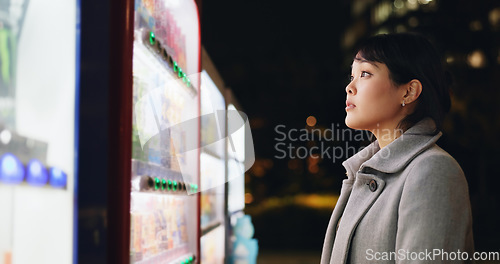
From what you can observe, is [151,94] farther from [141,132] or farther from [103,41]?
[103,41]

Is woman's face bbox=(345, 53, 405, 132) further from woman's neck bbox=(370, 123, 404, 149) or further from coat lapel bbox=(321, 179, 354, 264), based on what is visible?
coat lapel bbox=(321, 179, 354, 264)

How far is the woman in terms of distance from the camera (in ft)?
5.53

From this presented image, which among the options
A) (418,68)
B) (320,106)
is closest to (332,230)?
(418,68)

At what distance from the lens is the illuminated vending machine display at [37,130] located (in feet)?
→ 4.35

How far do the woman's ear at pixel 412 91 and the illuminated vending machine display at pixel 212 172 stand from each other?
200cm

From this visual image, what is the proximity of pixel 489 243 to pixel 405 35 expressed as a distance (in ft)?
36.7

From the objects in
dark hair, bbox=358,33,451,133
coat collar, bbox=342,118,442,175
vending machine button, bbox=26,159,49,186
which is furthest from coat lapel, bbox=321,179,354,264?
vending machine button, bbox=26,159,49,186

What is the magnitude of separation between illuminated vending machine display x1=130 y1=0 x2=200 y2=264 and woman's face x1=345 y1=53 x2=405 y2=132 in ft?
2.70

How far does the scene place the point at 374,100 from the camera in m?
2.04

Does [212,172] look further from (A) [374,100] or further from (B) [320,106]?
(B) [320,106]

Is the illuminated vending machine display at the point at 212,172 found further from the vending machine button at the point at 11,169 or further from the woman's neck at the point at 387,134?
the vending machine button at the point at 11,169

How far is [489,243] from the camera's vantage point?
11828 mm

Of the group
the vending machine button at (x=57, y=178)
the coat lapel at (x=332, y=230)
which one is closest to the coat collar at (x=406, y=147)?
the coat lapel at (x=332, y=230)

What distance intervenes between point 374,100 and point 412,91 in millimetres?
142
